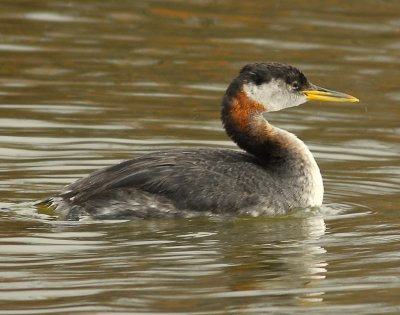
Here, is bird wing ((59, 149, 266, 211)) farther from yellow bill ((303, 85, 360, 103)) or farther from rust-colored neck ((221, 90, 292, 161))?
yellow bill ((303, 85, 360, 103))

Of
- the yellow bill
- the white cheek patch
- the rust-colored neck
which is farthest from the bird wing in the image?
the yellow bill

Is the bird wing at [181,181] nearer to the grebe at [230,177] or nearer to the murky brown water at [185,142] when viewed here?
the grebe at [230,177]

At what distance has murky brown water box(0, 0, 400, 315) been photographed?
8352mm

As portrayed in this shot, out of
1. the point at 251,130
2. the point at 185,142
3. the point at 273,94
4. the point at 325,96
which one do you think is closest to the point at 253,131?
the point at 251,130

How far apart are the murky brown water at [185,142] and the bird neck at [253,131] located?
1.93ft

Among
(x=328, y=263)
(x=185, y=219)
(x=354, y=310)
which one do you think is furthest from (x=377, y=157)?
(x=354, y=310)

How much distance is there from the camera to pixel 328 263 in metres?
9.12

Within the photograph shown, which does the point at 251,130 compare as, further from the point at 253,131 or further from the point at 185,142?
the point at 185,142

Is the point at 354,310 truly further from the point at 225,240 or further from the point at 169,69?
the point at 169,69

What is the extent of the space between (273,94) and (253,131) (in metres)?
0.36

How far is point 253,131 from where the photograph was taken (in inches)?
440

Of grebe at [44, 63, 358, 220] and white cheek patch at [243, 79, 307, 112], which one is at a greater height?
white cheek patch at [243, 79, 307, 112]


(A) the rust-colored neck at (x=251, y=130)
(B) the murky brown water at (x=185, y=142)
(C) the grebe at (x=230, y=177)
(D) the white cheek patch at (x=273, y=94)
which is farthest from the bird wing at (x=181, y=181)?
(D) the white cheek patch at (x=273, y=94)

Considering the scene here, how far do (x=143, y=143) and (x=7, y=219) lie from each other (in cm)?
296
